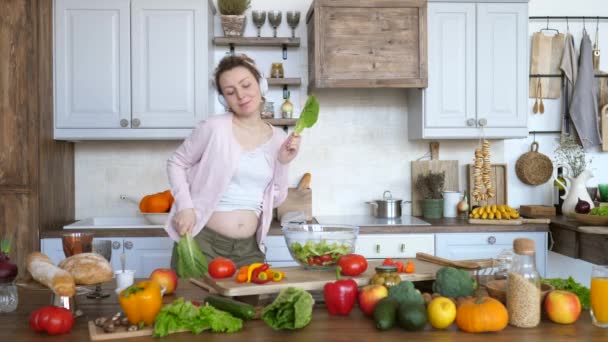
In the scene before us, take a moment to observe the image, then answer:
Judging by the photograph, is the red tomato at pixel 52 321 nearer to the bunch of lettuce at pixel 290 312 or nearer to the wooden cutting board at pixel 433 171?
the bunch of lettuce at pixel 290 312

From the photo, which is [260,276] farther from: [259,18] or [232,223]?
[259,18]

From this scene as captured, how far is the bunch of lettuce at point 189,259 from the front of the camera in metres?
2.36

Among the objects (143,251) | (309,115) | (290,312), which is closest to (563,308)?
(290,312)

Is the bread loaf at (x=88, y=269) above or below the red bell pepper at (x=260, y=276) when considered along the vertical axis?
above

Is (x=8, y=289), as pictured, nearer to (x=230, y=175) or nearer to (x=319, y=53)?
(x=230, y=175)

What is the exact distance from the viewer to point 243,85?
2.61 m

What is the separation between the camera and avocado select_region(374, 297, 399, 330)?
5.19 ft

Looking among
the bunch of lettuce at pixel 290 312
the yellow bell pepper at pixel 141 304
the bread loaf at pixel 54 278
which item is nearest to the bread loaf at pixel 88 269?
the bread loaf at pixel 54 278

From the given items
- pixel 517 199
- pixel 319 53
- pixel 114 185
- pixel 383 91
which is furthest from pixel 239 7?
pixel 517 199

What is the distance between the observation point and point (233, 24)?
4.12 metres

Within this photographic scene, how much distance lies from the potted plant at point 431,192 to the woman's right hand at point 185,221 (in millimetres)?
2156

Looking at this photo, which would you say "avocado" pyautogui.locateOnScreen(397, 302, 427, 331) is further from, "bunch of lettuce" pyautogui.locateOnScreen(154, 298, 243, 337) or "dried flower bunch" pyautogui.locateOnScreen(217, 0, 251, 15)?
"dried flower bunch" pyautogui.locateOnScreen(217, 0, 251, 15)

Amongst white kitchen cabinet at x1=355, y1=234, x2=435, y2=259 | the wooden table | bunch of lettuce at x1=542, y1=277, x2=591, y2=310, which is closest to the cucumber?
the wooden table

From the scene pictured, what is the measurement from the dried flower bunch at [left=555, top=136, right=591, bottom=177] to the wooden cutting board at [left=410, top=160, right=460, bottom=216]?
28.3 inches
